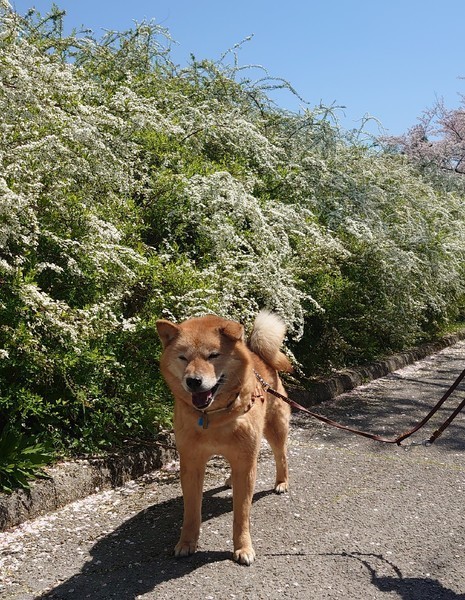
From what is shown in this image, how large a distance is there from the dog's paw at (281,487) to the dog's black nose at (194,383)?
5.08ft

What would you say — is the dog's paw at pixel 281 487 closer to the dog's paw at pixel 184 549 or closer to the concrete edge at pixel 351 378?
the dog's paw at pixel 184 549

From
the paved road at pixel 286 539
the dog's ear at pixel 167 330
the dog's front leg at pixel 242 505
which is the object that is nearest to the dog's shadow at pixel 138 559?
the paved road at pixel 286 539

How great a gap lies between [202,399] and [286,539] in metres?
1.05

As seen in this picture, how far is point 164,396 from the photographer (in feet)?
17.0

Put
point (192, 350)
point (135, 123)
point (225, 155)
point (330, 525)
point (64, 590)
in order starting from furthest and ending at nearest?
1. point (225, 155)
2. point (135, 123)
3. point (330, 525)
4. point (192, 350)
5. point (64, 590)

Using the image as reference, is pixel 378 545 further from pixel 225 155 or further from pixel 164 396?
pixel 225 155

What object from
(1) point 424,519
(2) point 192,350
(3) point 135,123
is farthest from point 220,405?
(3) point 135,123

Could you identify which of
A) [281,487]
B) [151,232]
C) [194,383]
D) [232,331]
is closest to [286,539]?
[281,487]

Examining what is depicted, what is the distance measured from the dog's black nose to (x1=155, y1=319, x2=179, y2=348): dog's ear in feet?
1.04

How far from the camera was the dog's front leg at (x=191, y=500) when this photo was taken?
352cm

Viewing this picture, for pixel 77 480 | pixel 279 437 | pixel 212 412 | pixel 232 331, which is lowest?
pixel 77 480

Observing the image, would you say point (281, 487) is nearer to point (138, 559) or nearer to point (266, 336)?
point (266, 336)

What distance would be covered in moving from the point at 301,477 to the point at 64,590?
7.00 ft

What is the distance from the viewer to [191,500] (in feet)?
11.7
